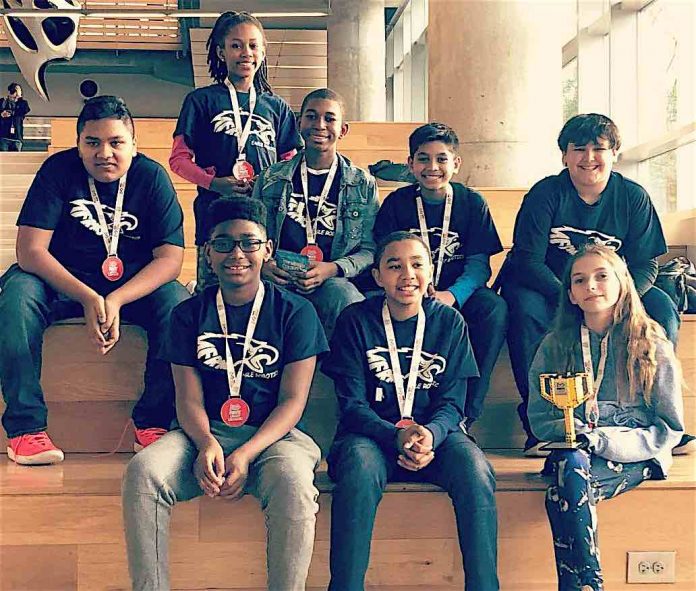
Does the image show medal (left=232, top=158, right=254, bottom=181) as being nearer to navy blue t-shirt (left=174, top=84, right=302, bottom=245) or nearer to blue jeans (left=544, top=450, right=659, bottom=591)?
navy blue t-shirt (left=174, top=84, right=302, bottom=245)

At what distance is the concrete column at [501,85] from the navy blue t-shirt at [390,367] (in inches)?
106

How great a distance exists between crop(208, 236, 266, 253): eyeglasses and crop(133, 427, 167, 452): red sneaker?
0.64 metres

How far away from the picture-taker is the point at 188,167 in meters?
3.81

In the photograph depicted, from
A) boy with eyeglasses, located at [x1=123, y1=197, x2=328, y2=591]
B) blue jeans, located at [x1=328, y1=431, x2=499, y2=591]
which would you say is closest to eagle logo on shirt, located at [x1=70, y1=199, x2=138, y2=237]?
boy with eyeglasses, located at [x1=123, y1=197, x2=328, y2=591]

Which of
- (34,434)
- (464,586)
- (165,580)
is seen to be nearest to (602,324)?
A: (464,586)

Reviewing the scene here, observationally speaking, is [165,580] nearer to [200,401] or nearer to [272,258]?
[200,401]

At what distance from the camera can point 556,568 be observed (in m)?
2.88

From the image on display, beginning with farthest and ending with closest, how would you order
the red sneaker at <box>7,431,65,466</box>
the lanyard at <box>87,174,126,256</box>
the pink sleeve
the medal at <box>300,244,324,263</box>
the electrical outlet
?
the pink sleeve → the medal at <box>300,244,324,263</box> → the lanyard at <box>87,174,126,256</box> → the red sneaker at <box>7,431,65,466</box> → the electrical outlet

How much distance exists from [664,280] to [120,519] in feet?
7.00

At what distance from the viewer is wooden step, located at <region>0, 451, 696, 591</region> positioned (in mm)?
2834

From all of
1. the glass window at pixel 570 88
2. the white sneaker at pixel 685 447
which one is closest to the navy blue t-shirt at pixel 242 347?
the white sneaker at pixel 685 447

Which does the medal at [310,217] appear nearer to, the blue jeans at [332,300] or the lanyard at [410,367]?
the blue jeans at [332,300]

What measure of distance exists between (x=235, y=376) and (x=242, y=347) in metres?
0.08

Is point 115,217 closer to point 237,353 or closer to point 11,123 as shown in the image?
point 237,353
